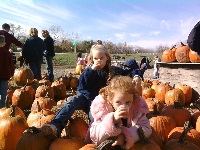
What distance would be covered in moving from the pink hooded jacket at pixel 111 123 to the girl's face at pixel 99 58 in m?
0.75

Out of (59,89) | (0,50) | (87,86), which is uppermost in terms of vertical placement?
(0,50)

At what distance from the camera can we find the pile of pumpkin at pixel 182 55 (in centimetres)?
720

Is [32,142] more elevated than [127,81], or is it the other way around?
[127,81]

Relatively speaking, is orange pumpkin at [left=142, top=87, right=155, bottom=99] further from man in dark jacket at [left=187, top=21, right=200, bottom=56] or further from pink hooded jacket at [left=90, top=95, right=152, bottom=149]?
pink hooded jacket at [left=90, top=95, right=152, bottom=149]

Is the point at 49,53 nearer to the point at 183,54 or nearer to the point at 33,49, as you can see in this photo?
the point at 33,49

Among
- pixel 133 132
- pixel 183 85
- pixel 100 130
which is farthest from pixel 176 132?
pixel 183 85

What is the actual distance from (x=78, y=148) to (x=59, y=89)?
5212mm

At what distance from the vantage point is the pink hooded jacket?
244cm

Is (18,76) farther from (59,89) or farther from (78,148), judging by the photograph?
(78,148)

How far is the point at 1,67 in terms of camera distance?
5531 mm

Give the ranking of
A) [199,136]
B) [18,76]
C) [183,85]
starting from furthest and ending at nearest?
[18,76], [183,85], [199,136]

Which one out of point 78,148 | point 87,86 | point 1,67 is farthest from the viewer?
point 1,67

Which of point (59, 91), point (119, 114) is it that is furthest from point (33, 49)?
point (119, 114)

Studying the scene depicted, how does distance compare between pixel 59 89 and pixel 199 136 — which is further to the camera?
pixel 59 89
